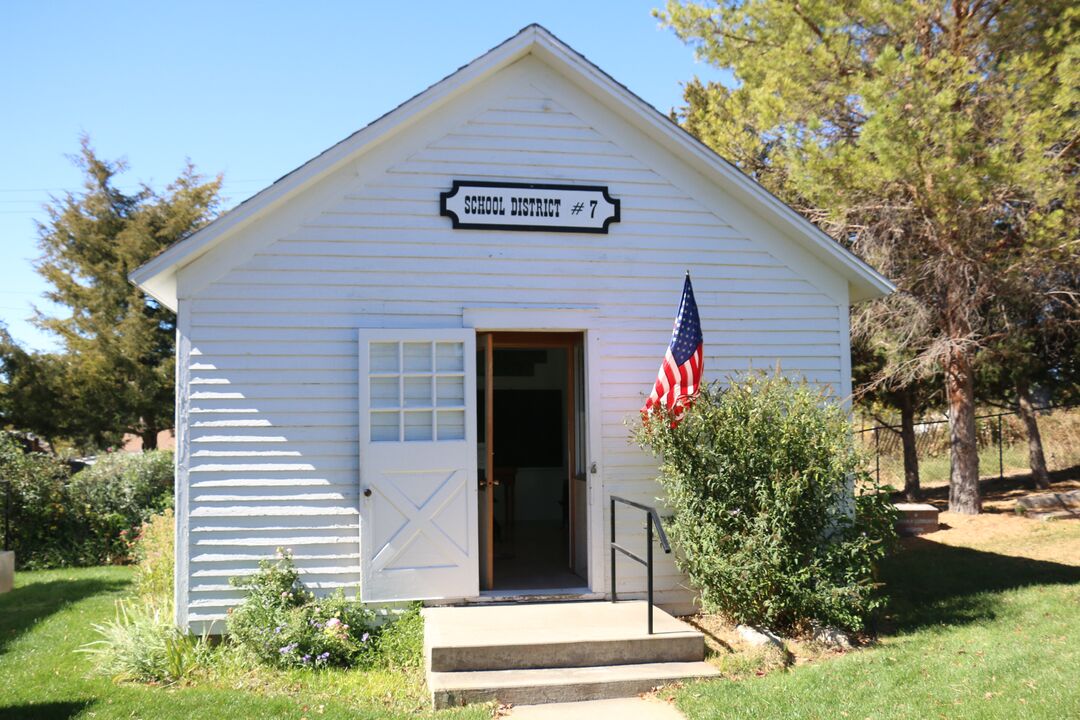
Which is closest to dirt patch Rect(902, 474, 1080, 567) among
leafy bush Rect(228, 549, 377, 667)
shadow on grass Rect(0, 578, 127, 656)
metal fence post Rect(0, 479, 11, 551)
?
leafy bush Rect(228, 549, 377, 667)

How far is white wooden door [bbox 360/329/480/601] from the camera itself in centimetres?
784

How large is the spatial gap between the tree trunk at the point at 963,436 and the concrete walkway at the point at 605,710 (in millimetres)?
9792

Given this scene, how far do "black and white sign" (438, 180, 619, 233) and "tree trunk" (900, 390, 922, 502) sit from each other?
983 cm

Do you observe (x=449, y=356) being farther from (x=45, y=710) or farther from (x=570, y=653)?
(x=45, y=710)

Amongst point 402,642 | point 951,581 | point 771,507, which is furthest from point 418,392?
point 951,581

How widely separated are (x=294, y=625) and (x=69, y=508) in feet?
28.3

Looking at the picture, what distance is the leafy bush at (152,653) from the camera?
7.11m

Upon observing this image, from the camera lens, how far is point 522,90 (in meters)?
8.46

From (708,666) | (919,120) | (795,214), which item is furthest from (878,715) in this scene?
(919,120)

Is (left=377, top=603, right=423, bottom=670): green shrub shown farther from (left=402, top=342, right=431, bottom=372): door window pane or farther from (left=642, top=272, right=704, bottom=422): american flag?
(left=642, top=272, right=704, bottom=422): american flag

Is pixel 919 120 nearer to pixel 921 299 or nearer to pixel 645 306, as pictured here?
pixel 921 299

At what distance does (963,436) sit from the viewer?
14.2 m

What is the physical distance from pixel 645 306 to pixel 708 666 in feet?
10.9

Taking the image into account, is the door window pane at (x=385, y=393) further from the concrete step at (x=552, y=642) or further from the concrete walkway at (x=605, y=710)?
the concrete walkway at (x=605, y=710)
